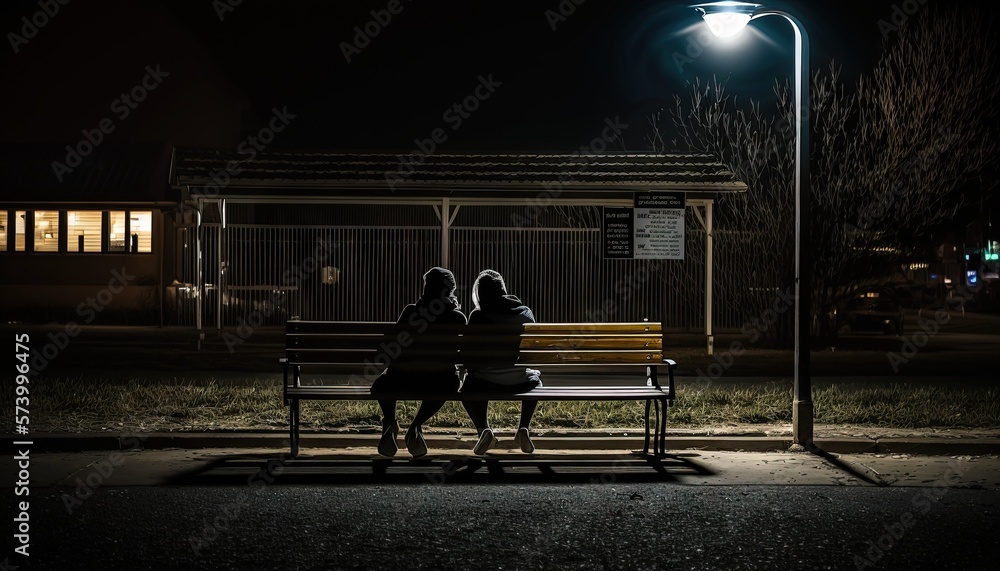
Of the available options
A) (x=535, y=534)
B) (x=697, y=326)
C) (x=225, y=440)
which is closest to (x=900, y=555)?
(x=535, y=534)

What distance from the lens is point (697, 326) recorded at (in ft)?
66.8

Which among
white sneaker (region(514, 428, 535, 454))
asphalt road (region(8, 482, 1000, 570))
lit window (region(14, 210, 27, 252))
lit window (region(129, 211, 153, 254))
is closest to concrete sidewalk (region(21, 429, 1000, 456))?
white sneaker (region(514, 428, 535, 454))

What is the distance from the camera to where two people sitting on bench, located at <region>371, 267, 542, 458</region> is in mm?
8422

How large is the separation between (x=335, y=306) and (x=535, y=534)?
12.9 meters

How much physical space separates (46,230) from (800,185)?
90.2 ft

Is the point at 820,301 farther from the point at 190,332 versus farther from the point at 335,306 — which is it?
the point at 190,332

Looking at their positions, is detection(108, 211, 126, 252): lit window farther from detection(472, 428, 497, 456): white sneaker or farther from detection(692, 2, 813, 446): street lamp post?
detection(692, 2, 813, 446): street lamp post

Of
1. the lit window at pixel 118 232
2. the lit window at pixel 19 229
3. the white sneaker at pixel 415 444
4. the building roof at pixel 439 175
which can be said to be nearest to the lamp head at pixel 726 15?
the white sneaker at pixel 415 444

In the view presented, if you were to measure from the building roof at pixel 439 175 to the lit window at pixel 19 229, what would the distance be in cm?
1705

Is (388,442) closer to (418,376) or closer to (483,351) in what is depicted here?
(418,376)

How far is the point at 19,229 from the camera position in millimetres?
31250

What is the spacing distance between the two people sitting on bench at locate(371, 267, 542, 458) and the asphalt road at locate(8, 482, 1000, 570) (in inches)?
48.8

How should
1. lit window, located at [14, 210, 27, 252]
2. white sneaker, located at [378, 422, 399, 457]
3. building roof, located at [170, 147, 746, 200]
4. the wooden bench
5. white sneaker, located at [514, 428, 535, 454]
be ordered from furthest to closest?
lit window, located at [14, 210, 27, 252] < building roof, located at [170, 147, 746, 200] < white sneaker, located at [514, 428, 535, 454] < the wooden bench < white sneaker, located at [378, 422, 399, 457]

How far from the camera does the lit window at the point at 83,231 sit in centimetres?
3102
